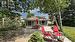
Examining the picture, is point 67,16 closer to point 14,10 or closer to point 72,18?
point 72,18

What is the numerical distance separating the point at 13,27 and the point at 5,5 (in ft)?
33.3

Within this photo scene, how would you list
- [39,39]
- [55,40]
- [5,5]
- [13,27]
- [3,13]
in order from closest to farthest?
1. [39,39]
2. [55,40]
3. [3,13]
4. [5,5]
5. [13,27]

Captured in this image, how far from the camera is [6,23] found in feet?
81.1

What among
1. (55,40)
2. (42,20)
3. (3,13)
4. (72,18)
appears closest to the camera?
(55,40)

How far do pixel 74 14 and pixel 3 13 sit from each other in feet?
124

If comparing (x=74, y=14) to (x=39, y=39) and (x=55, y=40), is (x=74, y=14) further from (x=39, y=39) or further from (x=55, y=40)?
(x=39, y=39)

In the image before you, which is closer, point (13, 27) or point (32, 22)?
point (13, 27)

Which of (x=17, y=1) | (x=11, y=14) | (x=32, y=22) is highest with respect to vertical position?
(x=17, y=1)

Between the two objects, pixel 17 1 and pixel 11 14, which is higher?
pixel 17 1

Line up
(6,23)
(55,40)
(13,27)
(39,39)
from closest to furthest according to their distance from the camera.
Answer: (39,39) < (55,40) < (6,23) < (13,27)

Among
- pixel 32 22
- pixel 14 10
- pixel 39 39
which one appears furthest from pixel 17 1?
pixel 32 22

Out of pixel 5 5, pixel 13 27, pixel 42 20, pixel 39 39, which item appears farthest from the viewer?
pixel 42 20

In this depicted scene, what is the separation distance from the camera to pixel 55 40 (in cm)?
1311

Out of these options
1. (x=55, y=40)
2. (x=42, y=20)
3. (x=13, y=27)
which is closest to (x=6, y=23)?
(x=13, y=27)
